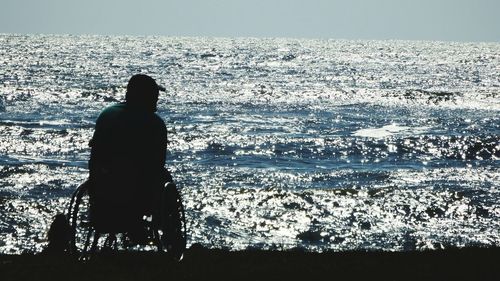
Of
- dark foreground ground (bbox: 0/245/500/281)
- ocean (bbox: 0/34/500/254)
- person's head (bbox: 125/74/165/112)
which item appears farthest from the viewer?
ocean (bbox: 0/34/500/254)

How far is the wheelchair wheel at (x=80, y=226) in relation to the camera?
271 inches

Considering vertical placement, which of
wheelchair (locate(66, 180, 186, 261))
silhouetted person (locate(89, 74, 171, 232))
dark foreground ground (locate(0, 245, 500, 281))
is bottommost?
dark foreground ground (locate(0, 245, 500, 281))

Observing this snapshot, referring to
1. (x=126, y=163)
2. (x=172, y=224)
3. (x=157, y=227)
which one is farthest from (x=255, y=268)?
(x=126, y=163)

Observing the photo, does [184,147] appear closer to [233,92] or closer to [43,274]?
[43,274]

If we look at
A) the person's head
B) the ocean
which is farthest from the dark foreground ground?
the ocean

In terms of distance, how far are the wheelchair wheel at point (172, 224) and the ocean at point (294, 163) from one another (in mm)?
5754

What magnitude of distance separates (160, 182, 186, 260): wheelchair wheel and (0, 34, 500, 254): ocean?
575 centimetres

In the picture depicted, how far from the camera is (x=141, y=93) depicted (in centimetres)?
685

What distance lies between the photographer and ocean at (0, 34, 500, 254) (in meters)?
14.6

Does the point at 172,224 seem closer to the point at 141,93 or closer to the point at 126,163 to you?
the point at 126,163

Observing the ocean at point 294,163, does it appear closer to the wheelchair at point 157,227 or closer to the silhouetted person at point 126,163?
the wheelchair at point 157,227

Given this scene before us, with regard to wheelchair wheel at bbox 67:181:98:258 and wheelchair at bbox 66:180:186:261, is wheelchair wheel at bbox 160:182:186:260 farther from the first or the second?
wheelchair wheel at bbox 67:181:98:258

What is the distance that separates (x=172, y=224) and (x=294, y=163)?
62.0 ft

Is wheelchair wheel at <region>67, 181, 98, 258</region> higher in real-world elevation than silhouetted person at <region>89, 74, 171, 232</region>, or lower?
lower
